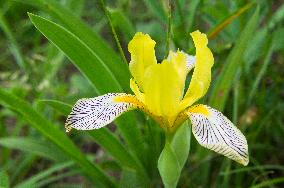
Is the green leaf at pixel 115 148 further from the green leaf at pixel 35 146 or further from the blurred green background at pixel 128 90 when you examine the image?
the green leaf at pixel 35 146

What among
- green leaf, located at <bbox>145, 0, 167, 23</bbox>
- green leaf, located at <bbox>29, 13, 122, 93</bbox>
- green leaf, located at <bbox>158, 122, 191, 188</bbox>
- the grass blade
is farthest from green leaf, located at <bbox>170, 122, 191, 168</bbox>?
green leaf, located at <bbox>145, 0, 167, 23</bbox>

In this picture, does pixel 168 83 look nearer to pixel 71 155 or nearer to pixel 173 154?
pixel 173 154

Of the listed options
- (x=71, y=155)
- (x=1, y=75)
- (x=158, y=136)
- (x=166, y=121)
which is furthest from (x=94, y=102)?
(x=1, y=75)

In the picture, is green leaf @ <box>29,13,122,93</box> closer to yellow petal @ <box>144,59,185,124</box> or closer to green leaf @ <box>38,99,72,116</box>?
green leaf @ <box>38,99,72,116</box>

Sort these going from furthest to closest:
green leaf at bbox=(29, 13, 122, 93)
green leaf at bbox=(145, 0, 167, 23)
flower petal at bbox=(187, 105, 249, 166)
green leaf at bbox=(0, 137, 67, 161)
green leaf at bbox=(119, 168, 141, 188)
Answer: green leaf at bbox=(145, 0, 167, 23), green leaf at bbox=(0, 137, 67, 161), green leaf at bbox=(119, 168, 141, 188), green leaf at bbox=(29, 13, 122, 93), flower petal at bbox=(187, 105, 249, 166)

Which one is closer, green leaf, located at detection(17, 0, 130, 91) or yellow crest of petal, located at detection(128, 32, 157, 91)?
yellow crest of petal, located at detection(128, 32, 157, 91)

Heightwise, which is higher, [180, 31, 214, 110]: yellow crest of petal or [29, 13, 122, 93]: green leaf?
[29, 13, 122, 93]: green leaf

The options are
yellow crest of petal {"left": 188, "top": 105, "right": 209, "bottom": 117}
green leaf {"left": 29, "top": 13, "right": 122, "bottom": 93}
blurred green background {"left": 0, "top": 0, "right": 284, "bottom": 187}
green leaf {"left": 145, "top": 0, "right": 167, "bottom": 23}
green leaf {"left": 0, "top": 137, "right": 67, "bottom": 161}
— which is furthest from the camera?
green leaf {"left": 145, "top": 0, "right": 167, "bottom": 23}
